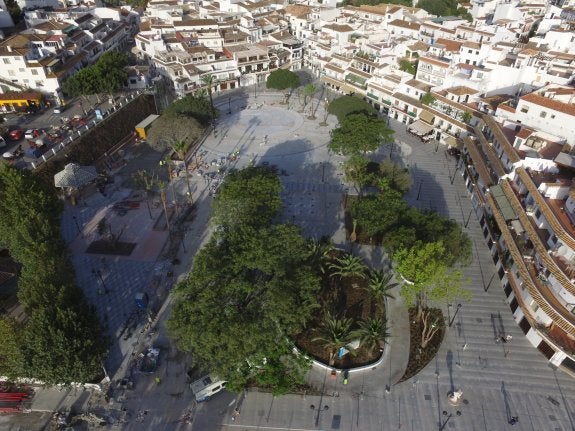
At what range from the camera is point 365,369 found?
1235 inches

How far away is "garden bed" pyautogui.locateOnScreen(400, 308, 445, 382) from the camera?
31.6m

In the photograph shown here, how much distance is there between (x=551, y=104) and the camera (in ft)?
147

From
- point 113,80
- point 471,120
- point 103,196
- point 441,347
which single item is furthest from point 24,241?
point 471,120

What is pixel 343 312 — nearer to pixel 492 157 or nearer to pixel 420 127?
pixel 492 157

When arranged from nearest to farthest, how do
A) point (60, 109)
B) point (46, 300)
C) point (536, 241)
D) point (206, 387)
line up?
point (46, 300)
point (206, 387)
point (536, 241)
point (60, 109)

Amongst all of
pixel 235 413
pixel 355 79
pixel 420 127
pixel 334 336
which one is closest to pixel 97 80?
pixel 355 79

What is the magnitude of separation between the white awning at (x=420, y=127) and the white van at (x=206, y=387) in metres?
52.9

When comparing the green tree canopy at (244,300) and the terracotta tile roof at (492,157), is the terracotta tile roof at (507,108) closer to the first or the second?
the terracotta tile roof at (492,157)

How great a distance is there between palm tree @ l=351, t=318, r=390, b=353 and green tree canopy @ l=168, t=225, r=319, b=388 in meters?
5.05

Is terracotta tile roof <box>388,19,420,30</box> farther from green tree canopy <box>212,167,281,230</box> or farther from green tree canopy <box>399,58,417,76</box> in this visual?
green tree canopy <box>212,167,281,230</box>

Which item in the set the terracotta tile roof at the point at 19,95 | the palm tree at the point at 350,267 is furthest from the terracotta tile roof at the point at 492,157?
the terracotta tile roof at the point at 19,95

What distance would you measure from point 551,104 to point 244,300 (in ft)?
142

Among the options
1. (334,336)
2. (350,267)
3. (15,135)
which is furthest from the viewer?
(15,135)

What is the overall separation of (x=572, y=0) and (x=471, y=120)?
3702 inches
